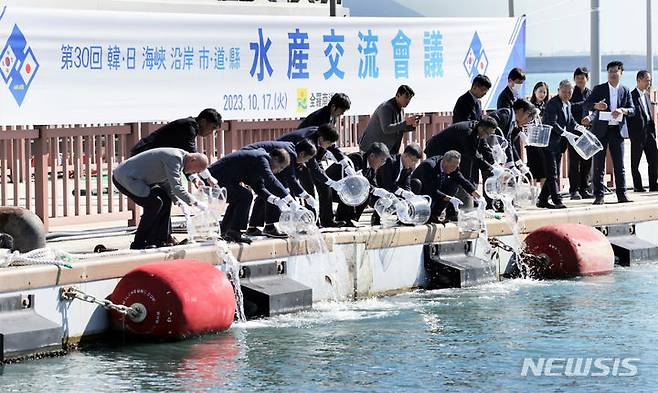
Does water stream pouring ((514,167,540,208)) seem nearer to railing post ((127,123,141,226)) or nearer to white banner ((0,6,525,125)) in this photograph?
white banner ((0,6,525,125))

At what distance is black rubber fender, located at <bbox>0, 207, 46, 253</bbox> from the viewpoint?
1433 cm

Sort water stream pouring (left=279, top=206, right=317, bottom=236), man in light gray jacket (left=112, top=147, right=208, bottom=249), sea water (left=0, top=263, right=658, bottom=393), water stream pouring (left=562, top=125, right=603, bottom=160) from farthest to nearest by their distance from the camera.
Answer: water stream pouring (left=562, top=125, right=603, bottom=160), water stream pouring (left=279, top=206, right=317, bottom=236), man in light gray jacket (left=112, top=147, right=208, bottom=249), sea water (left=0, top=263, right=658, bottom=393)

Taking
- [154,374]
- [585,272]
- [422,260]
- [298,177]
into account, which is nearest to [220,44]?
[298,177]

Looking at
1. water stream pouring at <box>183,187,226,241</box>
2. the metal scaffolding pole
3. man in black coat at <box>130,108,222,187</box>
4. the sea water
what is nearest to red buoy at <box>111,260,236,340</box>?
the sea water

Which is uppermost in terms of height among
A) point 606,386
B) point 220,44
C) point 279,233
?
point 220,44

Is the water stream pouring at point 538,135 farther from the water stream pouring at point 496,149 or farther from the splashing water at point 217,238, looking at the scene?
the splashing water at point 217,238

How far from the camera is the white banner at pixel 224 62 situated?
16078mm

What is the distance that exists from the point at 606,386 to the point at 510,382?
701mm

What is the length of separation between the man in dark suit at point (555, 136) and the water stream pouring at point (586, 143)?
0.14 m

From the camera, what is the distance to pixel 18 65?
15.8 meters

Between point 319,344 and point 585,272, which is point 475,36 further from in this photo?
point 319,344

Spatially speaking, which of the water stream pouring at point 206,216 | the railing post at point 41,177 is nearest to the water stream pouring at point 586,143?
the water stream pouring at point 206,216

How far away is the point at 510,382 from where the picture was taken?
1253cm

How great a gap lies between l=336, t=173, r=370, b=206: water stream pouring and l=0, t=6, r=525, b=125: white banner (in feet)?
6.26
